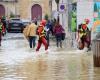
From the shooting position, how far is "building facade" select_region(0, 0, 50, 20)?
282ft

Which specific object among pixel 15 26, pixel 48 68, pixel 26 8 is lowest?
pixel 15 26

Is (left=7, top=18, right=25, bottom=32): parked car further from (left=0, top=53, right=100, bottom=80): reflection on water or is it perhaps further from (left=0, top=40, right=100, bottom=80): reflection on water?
(left=0, top=53, right=100, bottom=80): reflection on water

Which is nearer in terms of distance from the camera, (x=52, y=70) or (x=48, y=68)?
(x=52, y=70)

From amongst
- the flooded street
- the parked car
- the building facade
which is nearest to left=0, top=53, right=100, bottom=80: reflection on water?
the flooded street

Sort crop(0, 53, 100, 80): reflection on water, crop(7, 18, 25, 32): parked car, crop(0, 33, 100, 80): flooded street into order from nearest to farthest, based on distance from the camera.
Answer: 1. crop(0, 53, 100, 80): reflection on water
2. crop(0, 33, 100, 80): flooded street
3. crop(7, 18, 25, 32): parked car

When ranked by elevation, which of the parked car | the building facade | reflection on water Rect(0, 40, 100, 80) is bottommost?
the parked car

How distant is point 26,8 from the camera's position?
86.7m

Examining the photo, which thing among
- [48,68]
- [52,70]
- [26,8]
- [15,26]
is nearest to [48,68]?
[48,68]

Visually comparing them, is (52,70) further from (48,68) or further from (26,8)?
(26,8)

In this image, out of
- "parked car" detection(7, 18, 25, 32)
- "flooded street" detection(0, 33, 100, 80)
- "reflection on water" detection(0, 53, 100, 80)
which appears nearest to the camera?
"reflection on water" detection(0, 53, 100, 80)

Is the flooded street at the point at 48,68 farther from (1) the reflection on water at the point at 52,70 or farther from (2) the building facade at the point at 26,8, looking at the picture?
(2) the building facade at the point at 26,8

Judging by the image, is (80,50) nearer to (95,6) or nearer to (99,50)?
(95,6)

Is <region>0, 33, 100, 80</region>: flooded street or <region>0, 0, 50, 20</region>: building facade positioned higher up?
<region>0, 0, 50, 20</region>: building facade

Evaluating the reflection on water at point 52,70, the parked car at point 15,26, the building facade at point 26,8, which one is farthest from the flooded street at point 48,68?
the building facade at point 26,8
